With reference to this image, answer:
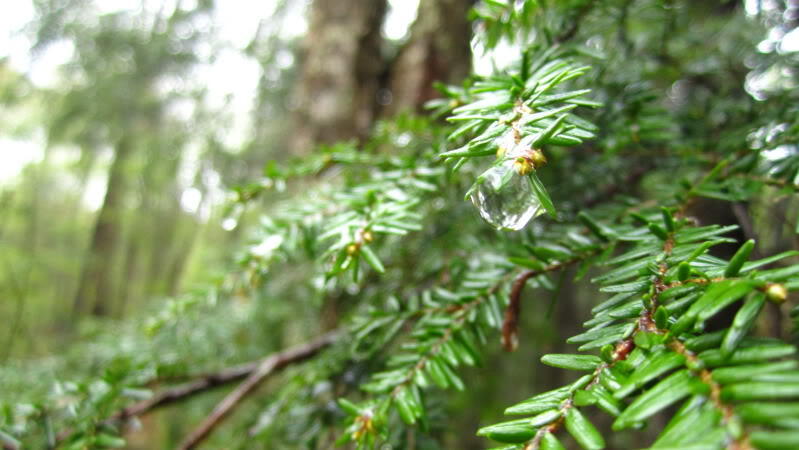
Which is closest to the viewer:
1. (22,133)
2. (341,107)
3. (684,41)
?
(684,41)

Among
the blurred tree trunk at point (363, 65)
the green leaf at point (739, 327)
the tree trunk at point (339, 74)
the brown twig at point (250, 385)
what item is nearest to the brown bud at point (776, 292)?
the green leaf at point (739, 327)

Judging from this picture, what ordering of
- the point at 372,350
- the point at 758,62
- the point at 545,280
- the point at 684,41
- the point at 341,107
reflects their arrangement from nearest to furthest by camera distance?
the point at 545,280, the point at 372,350, the point at 758,62, the point at 684,41, the point at 341,107

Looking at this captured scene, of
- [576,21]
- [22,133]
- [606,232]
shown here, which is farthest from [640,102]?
[22,133]

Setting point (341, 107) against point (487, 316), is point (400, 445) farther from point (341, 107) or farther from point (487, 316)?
point (341, 107)

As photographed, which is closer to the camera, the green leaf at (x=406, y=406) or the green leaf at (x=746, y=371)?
the green leaf at (x=746, y=371)

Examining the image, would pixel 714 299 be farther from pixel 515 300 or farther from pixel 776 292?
pixel 515 300

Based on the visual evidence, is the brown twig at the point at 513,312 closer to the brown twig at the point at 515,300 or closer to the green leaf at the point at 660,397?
the brown twig at the point at 515,300
